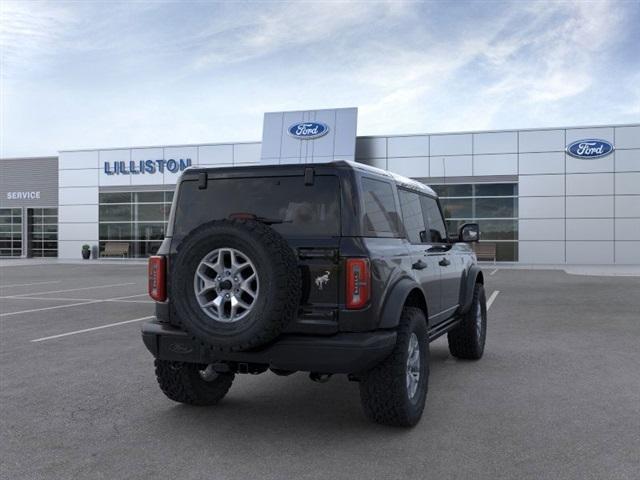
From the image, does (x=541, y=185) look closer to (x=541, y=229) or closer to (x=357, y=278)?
(x=541, y=229)

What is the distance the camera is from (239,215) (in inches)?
180

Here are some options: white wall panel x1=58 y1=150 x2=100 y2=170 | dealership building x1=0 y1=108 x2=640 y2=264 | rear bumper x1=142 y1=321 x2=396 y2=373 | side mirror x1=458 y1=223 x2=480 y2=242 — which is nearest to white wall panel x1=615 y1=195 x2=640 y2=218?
dealership building x1=0 y1=108 x2=640 y2=264

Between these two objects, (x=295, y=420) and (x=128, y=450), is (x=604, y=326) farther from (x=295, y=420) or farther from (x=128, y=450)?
(x=128, y=450)

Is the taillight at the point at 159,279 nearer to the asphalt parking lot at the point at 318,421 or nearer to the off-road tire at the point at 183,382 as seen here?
the off-road tire at the point at 183,382

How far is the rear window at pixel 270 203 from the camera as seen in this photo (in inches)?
174

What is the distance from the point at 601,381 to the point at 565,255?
25199 millimetres

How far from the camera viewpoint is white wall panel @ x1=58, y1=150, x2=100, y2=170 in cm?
3638

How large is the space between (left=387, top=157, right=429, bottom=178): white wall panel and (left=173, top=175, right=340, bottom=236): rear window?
88.1 feet

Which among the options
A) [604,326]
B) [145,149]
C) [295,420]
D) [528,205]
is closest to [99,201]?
[145,149]

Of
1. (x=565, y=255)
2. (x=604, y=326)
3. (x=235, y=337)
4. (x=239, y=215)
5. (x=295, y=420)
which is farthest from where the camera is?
(x=565, y=255)

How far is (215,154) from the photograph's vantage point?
112 feet

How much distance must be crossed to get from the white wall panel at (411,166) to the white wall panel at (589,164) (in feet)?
21.8

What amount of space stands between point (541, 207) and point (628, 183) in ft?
12.9

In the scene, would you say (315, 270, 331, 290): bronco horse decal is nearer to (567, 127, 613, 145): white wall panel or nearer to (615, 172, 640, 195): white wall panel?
(567, 127, 613, 145): white wall panel
